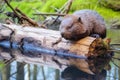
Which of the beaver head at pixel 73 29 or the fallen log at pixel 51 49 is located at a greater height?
the beaver head at pixel 73 29

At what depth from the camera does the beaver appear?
853 cm

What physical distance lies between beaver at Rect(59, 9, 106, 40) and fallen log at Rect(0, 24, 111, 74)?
22 centimetres

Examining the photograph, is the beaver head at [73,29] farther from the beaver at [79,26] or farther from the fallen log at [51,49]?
the fallen log at [51,49]

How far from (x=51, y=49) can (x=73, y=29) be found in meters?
1.09

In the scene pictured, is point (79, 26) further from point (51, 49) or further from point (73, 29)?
point (51, 49)

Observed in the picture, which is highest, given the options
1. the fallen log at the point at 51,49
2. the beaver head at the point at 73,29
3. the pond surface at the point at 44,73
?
the beaver head at the point at 73,29

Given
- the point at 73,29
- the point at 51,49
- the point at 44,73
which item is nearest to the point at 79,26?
the point at 73,29

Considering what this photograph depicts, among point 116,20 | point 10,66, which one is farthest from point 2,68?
point 116,20

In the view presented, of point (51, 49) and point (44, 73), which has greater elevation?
point (51, 49)

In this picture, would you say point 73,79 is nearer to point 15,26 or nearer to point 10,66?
point 10,66

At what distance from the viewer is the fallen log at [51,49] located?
8.25 metres

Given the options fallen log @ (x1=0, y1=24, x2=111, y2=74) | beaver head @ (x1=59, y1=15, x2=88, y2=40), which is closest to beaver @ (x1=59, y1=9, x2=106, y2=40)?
beaver head @ (x1=59, y1=15, x2=88, y2=40)

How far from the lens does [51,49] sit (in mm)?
9336

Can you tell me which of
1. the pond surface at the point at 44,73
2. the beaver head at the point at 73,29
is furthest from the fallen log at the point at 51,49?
the pond surface at the point at 44,73
